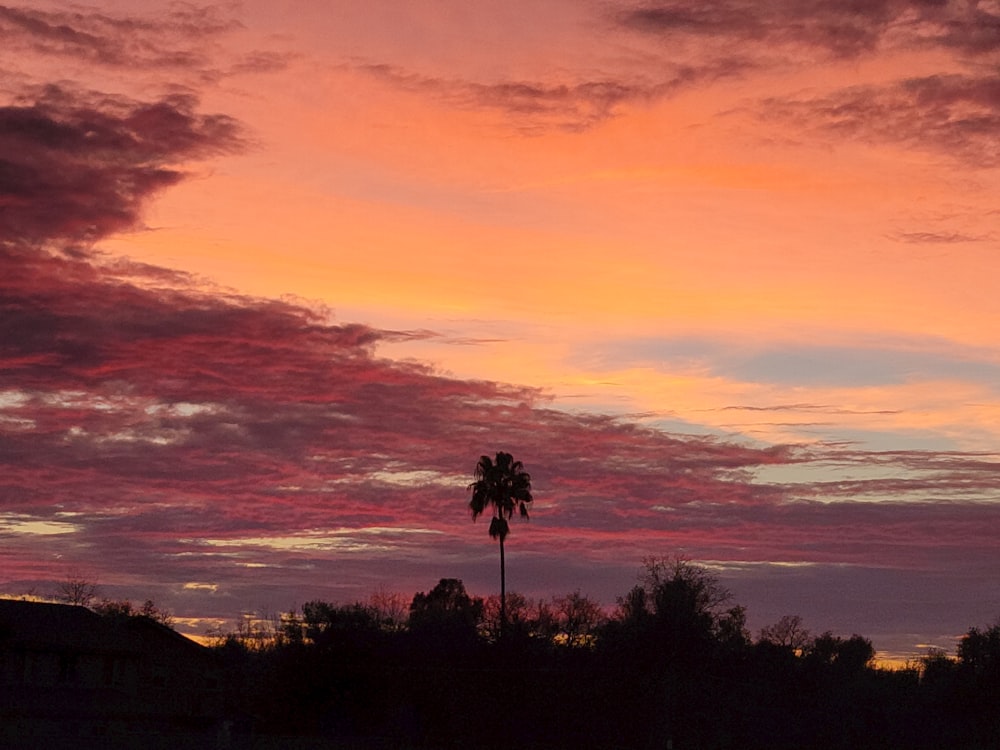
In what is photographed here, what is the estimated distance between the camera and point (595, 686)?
63750 mm

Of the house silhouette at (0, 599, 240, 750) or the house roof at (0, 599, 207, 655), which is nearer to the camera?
the house silhouette at (0, 599, 240, 750)

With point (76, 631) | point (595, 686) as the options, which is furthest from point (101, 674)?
point (595, 686)

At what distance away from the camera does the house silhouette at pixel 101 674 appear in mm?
66500

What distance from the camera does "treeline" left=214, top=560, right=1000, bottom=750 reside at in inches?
2470

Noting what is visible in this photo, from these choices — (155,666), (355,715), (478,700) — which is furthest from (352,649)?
(155,666)

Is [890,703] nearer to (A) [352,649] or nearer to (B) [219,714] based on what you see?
(A) [352,649]

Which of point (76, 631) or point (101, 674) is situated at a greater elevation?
point (76, 631)

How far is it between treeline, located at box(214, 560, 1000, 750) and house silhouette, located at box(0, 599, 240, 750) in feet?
8.40

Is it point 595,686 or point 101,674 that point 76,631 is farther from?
point 595,686

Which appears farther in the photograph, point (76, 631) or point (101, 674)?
point (76, 631)

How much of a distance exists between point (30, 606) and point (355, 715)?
20.6 metres

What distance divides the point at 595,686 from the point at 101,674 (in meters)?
25.8

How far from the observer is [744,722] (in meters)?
69.9

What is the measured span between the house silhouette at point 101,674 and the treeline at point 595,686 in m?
2.56
